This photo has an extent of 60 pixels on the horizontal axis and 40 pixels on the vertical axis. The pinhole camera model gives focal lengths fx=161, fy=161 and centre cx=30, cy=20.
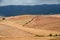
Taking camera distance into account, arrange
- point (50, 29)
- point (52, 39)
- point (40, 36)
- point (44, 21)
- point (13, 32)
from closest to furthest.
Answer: point (52, 39) < point (40, 36) < point (13, 32) < point (50, 29) < point (44, 21)

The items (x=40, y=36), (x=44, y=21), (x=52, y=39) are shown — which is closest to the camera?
(x=52, y=39)

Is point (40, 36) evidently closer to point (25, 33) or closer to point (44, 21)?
point (25, 33)

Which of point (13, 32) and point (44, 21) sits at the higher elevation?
point (44, 21)

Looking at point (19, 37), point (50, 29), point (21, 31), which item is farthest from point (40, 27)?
point (19, 37)

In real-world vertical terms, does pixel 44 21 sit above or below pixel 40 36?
above

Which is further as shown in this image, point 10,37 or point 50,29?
point 50,29

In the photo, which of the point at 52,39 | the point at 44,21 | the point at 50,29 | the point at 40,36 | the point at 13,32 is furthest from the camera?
the point at 44,21

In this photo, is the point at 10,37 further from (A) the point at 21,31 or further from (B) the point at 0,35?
(A) the point at 21,31

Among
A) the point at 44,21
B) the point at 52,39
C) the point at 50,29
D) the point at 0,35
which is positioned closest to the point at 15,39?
the point at 0,35

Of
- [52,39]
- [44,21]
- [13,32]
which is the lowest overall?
[52,39]
